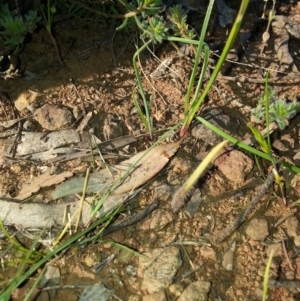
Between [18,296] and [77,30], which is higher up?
[77,30]

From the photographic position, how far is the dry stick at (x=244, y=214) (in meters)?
1.69

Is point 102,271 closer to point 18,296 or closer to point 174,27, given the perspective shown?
point 18,296

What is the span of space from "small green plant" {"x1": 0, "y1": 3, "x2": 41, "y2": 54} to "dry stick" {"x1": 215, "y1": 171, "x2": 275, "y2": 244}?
44.7 inches

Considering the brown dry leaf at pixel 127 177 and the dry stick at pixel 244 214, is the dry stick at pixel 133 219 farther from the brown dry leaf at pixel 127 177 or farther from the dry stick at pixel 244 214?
the dry stick at pixel 244 214

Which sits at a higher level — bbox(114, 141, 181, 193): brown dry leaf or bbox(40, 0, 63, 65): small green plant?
bbox(40, 0, 63, 65): small green plant

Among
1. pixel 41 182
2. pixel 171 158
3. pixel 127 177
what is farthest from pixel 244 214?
pixel 41 182

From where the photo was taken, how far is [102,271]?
163 centimetres

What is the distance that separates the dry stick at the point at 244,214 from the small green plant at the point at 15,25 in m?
1.14

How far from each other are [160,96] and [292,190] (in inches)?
26.1

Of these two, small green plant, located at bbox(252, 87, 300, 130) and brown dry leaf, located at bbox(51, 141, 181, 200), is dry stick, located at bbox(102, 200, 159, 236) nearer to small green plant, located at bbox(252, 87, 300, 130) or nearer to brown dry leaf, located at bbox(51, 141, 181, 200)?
brown dry leaf, located at bbox(51, 141, 181, 200)

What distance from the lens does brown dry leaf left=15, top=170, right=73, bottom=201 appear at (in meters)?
1.78

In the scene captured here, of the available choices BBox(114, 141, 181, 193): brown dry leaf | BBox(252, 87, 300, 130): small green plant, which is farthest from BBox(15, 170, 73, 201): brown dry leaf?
BBox(252, 87, 300, 130): small green plant

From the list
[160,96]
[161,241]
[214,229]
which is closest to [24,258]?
[161,241]

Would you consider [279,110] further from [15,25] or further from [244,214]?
[15,25]
